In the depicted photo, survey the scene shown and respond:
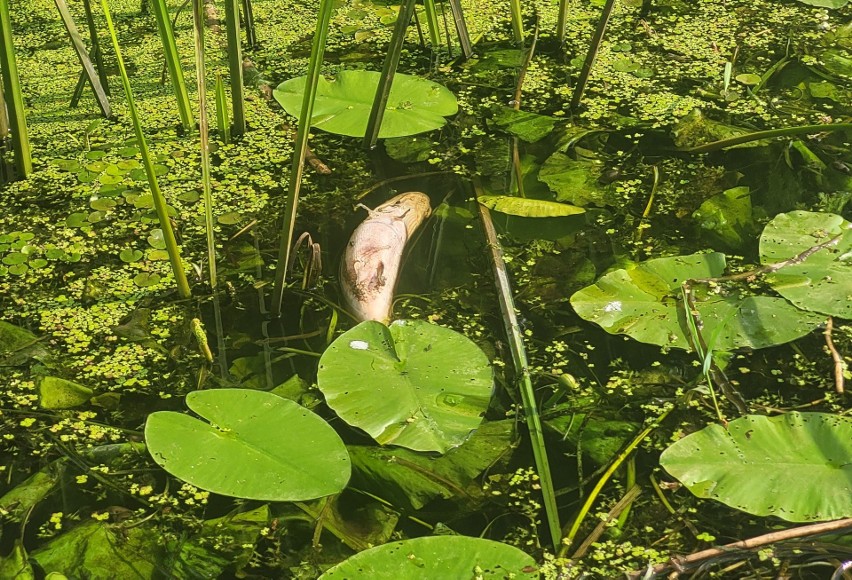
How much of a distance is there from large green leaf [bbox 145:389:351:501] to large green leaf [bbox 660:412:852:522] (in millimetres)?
513

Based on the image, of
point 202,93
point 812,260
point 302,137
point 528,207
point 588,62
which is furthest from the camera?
point 588,62

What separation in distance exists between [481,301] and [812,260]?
624 millimetres

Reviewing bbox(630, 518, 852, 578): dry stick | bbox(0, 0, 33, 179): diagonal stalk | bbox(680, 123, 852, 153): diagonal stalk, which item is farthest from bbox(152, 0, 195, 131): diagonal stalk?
bbox(680, 123, 852, 153): diagonal stalk

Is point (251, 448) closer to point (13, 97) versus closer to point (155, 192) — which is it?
point (155, 192)

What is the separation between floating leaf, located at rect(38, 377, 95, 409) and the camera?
147 cm

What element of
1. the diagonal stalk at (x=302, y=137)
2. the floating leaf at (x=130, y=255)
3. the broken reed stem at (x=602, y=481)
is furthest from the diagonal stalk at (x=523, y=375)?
the floating leaf at (x=130, y=255)

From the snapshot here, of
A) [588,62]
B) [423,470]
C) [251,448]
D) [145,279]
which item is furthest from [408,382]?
[588,62]

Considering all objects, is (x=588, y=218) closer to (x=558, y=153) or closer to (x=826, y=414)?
(x=558, y=153)

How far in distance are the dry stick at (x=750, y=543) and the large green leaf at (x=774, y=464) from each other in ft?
0.07

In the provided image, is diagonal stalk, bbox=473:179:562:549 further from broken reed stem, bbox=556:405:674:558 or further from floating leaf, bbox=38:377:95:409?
floating leaf, bbox=38:377:95:409

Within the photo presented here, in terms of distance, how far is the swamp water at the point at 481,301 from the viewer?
4.12ft

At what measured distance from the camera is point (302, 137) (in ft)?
4.52

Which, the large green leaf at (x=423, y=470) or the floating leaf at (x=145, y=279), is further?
the floating leaf at (x=145, y=279)

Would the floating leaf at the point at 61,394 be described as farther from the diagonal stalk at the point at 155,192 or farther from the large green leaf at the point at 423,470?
the large green leaf at the point at 423,470
